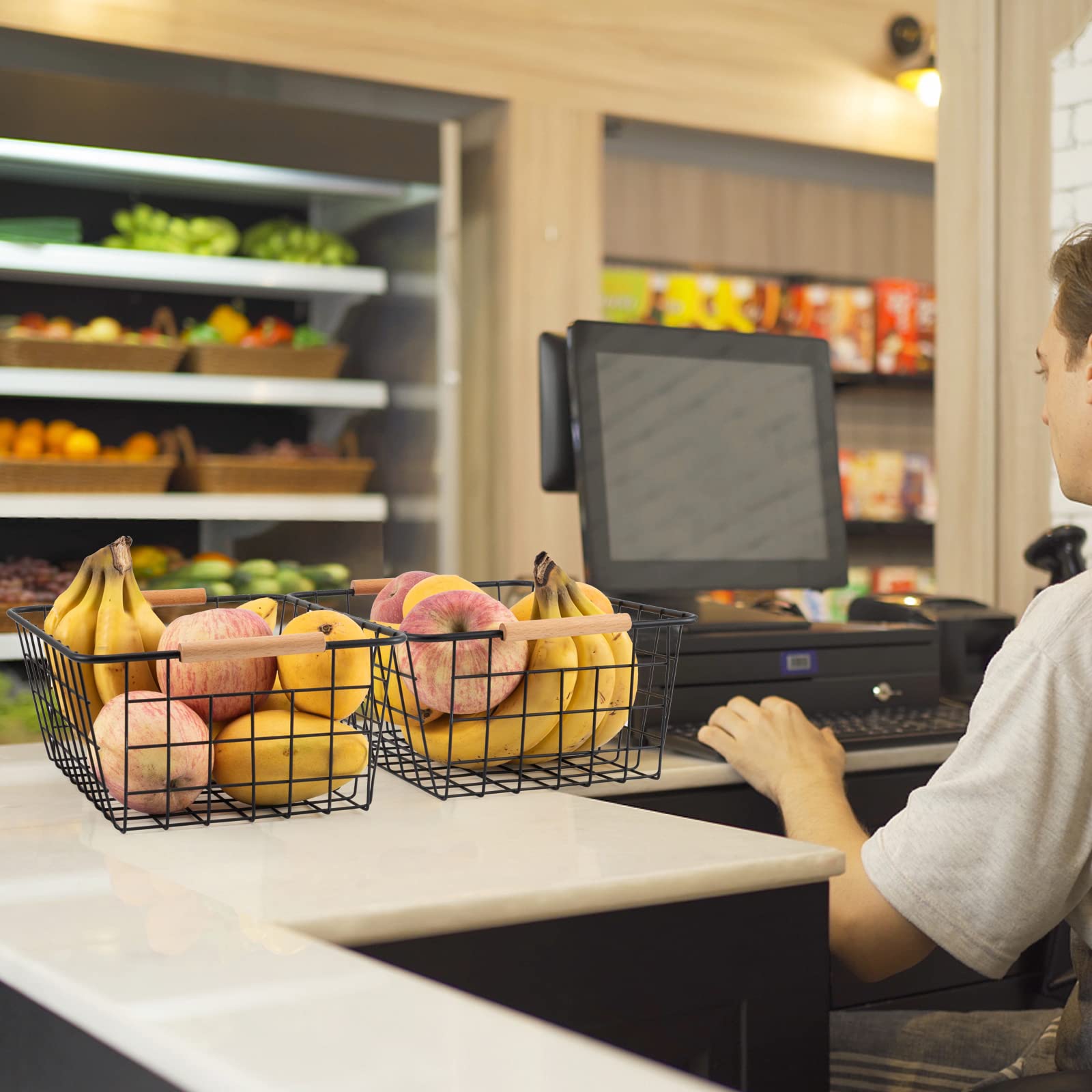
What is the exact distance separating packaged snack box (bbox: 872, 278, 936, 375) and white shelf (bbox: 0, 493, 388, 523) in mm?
2224

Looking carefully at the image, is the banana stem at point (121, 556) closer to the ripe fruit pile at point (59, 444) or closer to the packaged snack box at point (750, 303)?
the ripe fruit pile at point (59, 444)

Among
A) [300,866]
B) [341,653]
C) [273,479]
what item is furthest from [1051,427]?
[273,479]

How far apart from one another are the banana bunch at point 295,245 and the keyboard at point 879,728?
2.23 m

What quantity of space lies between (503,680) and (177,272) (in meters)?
2.38

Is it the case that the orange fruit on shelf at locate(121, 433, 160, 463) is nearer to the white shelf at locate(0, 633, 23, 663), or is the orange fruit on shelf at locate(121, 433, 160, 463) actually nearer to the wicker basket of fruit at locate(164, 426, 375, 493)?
the wicker basket of fruit at locate(164, 426, 375, 493)

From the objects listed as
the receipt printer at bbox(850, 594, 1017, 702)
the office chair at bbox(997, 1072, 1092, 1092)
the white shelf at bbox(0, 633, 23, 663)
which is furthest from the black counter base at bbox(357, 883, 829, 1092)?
the white shelf at bbox(0, 633, 23, 663)

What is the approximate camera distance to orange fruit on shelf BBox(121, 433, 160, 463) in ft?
11.0

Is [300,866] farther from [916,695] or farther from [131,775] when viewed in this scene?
[916,695]

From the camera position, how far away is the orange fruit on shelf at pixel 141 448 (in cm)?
337

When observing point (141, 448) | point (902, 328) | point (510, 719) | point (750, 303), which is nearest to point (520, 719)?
point (510, 719)

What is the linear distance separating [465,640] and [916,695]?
2.71 feet

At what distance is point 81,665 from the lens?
41.6 inches

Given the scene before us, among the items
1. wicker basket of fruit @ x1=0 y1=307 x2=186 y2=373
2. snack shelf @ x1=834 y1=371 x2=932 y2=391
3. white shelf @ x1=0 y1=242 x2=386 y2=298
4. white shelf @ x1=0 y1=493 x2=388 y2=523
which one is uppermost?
white shelf @ x1=0 y1=242 x2=386 y2=298

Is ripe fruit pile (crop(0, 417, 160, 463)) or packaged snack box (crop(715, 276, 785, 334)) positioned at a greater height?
packaged snack box (crop(715, 276, 785, 334))
